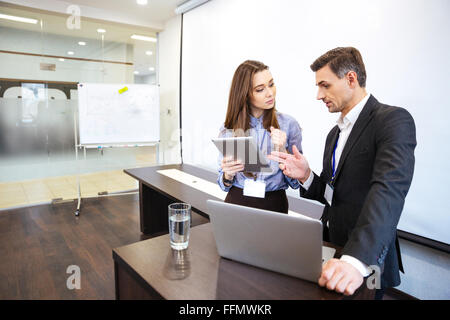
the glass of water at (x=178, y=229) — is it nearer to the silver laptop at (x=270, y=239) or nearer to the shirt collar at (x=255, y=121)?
the silver laptop at (x=270, y=239)

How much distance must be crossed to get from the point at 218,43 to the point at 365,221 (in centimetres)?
344

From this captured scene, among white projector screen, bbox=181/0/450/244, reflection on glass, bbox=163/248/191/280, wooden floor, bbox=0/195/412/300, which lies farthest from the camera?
wooden floor, bbox=0/195/412/300

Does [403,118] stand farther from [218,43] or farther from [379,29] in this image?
[218,43]

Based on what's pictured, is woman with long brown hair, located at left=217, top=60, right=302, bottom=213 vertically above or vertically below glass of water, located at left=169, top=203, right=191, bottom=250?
Answer: above

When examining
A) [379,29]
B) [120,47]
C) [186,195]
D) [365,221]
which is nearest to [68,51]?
[120,47]

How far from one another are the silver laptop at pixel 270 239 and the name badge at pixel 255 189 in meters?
0.51

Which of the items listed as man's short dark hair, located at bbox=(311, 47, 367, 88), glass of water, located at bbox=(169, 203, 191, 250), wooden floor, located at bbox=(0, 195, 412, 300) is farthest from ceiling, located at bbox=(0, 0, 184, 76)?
glass of water, located at bbox=(169, 203, 191, 250)

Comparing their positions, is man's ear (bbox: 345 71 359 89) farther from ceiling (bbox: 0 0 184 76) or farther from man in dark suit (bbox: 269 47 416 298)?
ceiling (bbox: 0 0 184 76)

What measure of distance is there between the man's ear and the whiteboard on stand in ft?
12.1

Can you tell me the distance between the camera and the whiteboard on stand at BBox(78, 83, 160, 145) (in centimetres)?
404

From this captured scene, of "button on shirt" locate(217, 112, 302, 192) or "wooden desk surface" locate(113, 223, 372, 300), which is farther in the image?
"button on shirt" locate(217, 112, 302, 192)

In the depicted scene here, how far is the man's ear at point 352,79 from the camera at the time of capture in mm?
1171

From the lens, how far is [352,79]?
1.18 metres

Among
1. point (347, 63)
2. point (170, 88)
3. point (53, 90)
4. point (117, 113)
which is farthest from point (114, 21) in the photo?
point (347, 63)
